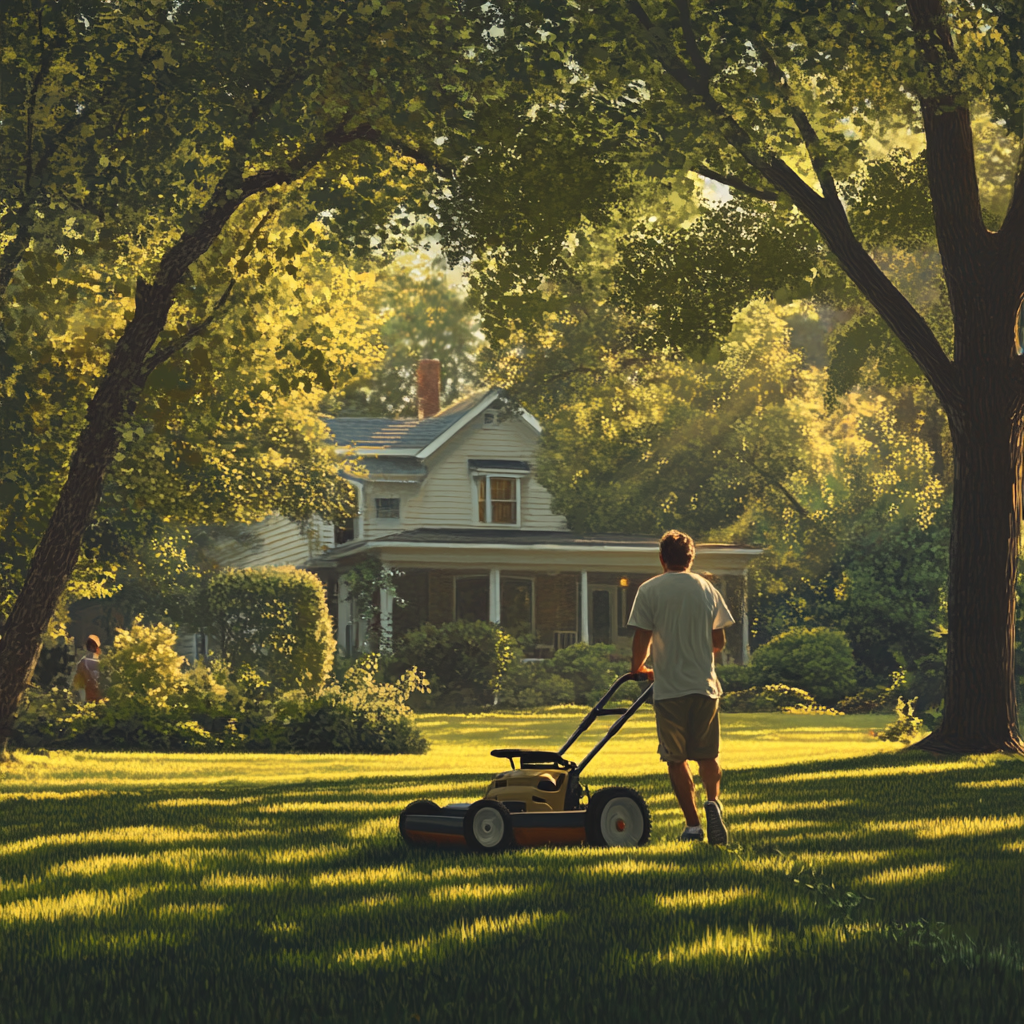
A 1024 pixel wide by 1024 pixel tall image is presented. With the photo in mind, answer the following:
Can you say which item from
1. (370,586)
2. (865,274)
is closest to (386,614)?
(370,586)

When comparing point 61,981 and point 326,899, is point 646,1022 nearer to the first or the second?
point 61,981

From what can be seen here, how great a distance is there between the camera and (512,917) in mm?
6438

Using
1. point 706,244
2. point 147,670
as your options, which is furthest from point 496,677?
point 706,244

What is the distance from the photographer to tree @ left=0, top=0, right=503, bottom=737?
14.6 meters

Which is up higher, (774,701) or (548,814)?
(548,814)

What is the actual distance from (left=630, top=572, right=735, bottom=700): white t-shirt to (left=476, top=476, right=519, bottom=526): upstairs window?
1381 inches

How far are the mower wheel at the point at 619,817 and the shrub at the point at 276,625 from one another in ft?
76.3

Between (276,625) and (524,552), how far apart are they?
904 cm

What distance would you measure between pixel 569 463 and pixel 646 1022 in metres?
39.1

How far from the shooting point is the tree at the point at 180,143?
14.6 metres

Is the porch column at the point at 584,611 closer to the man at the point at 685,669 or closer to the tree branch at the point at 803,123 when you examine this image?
the tree branch at the point at 803,123

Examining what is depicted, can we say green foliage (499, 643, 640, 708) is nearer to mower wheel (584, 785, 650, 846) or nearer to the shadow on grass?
the shadow on grass

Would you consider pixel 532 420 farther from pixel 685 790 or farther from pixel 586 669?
pixel 685 790

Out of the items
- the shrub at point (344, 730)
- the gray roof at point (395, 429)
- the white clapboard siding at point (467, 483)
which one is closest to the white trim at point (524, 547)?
the white clapboard siding at point (467, 483)
